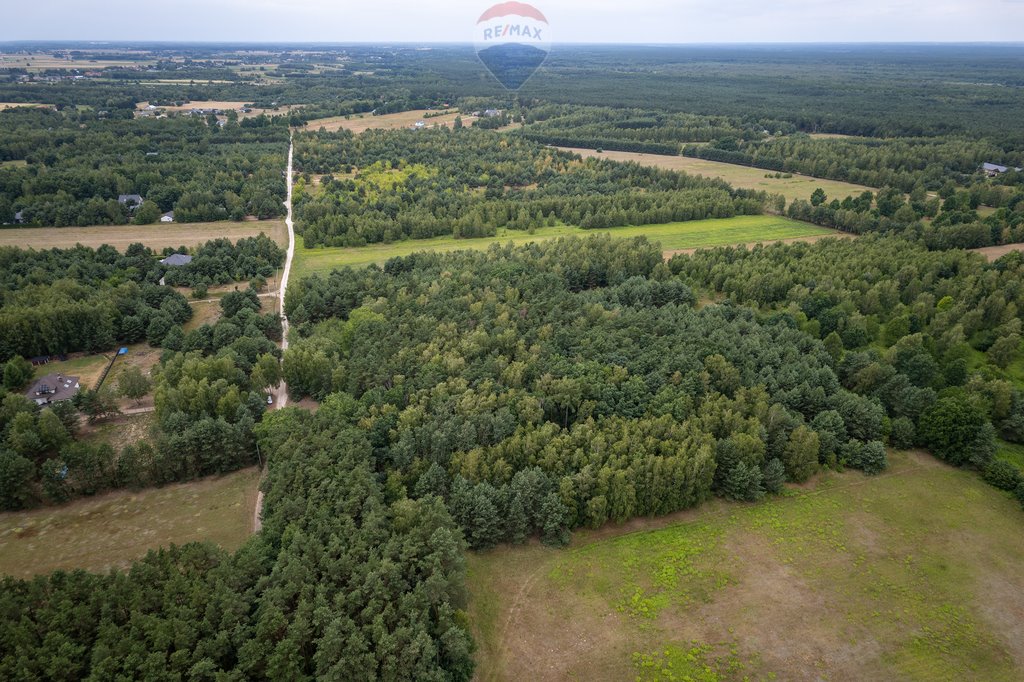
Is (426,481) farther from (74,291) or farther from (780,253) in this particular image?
(780,253)

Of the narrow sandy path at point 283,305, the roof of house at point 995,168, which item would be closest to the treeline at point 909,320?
the narrow sandy path at point 283,305

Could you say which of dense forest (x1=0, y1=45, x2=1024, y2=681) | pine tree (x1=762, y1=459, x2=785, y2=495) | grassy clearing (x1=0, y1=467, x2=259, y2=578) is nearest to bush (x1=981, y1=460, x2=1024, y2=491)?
dense forest (x1=0, y1=45, x2=1024, y2=681)

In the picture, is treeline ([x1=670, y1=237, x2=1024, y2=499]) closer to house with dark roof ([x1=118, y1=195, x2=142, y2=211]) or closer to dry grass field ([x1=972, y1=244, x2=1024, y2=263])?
dry grass field ([x1=972, y1=244, x2=1024, y2=263])

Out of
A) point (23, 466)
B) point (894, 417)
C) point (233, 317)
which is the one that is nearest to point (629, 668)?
point (894, 417)

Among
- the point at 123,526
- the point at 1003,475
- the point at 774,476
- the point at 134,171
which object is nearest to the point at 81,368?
the point at 123,526

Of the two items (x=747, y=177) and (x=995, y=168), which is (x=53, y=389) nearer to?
(x=747, y=177)
